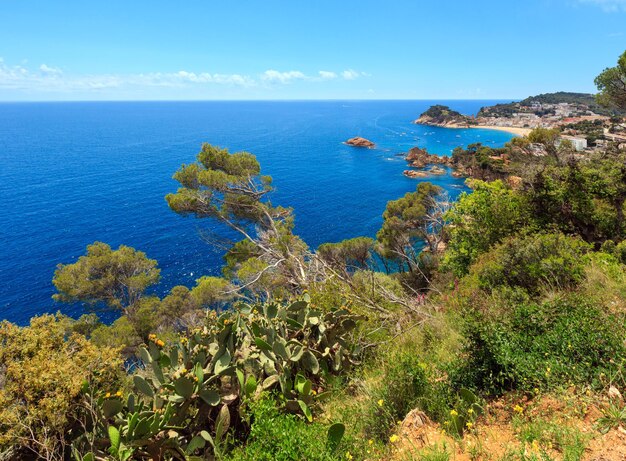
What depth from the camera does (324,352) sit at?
579 cm

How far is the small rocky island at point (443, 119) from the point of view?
445 ft

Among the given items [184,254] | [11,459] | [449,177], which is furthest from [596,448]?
[449,177]

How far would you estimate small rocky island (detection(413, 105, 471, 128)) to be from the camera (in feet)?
445

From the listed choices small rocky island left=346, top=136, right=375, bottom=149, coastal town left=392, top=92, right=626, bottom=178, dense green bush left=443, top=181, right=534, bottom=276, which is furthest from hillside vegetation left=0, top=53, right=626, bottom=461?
small rocky island left=346, top=136, right=375, bottom=149

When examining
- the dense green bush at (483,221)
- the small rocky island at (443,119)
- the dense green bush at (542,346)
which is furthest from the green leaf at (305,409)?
the small rocky island at (443,119)

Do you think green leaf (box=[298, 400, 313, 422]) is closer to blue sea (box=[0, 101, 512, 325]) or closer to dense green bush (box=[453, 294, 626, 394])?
dense green bush (box=[453, 294, 626, 394])

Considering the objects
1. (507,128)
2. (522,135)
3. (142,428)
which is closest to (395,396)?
(142,428)

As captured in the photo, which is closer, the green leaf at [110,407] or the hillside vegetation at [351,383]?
the hillside vegetation at [351,383]

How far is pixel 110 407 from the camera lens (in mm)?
4238

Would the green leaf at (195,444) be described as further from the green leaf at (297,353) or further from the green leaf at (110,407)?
the green leaf at (297,353)

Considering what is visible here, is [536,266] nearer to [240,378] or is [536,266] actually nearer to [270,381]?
[270,381]

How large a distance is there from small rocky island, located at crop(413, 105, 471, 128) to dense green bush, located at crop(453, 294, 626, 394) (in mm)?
146329

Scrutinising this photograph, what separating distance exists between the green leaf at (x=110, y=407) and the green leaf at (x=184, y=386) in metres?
0.81

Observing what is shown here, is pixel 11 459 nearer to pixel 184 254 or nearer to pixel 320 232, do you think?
pixel 184 254
